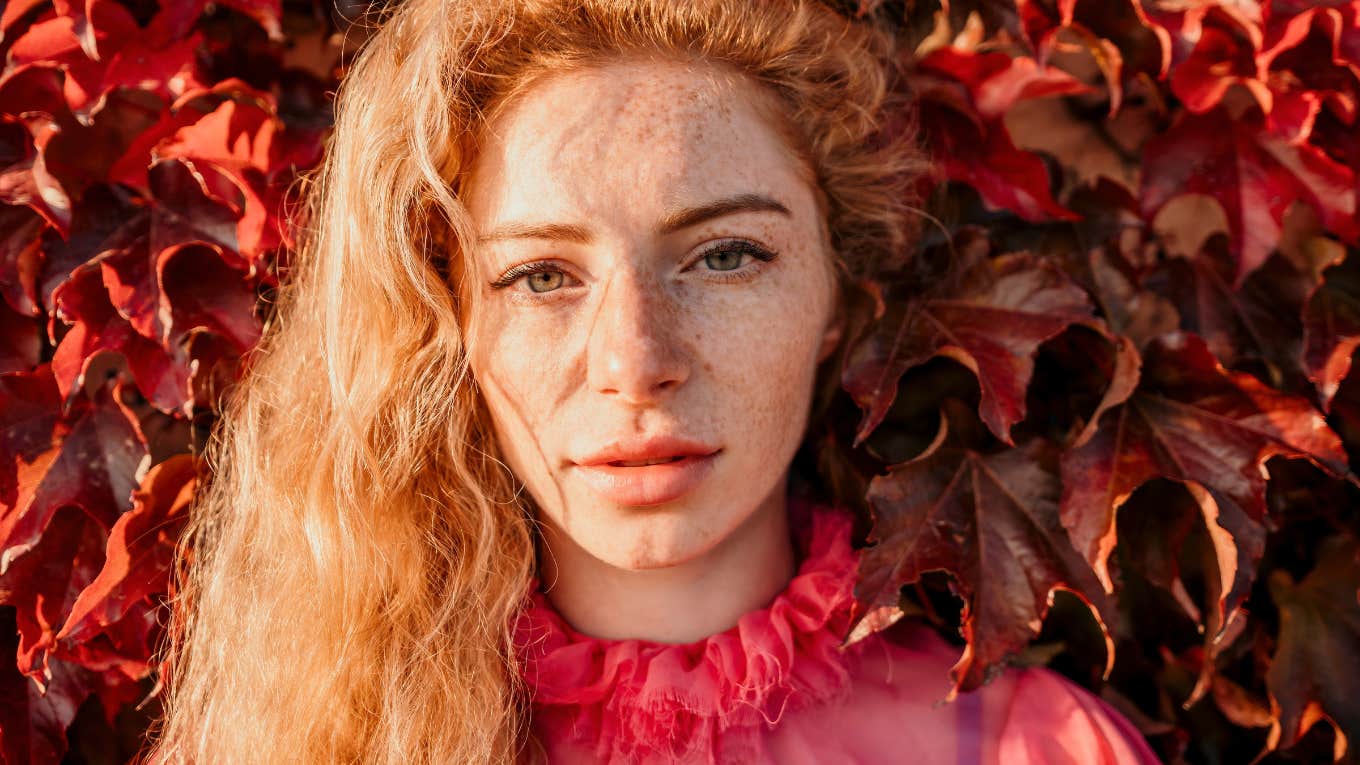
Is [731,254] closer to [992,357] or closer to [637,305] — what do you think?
[637,305]

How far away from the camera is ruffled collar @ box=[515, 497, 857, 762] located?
4.11 feet

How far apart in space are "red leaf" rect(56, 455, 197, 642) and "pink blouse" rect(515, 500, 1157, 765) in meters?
0.43

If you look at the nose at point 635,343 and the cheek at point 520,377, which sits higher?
the nose at point 635,343

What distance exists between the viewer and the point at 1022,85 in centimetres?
141

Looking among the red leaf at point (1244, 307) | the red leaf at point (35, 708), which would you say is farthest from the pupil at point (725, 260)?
the red leaf at point (35, 708)

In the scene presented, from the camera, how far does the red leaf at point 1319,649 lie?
4.53 feet

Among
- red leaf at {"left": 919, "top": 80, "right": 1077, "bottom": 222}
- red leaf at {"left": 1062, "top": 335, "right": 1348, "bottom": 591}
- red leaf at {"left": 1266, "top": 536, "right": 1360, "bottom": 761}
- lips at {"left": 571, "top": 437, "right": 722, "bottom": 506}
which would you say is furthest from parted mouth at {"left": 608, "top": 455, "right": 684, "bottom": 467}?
red leaf at {"left": 1266, "top": 536, "right": 1360, "bottom": 761}

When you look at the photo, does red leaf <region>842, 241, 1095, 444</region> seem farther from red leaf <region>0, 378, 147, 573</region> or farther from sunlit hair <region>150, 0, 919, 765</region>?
red leaf <region>0, 378, 147, 573</region>

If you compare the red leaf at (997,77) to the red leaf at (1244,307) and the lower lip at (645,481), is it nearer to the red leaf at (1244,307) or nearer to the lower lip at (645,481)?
the red leaf at (1244,307)

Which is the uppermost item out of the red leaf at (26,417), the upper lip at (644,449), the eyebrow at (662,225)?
the eyebrow at (662,225)

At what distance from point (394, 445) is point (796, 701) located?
1.81 ft

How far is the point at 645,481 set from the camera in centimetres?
119

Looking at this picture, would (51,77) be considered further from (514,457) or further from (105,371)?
(514,457)

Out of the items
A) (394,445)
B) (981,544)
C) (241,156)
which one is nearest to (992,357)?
(981,544)
